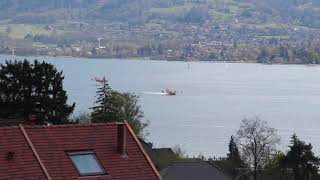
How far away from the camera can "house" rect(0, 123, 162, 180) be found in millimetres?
16125

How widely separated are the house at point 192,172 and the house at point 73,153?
17.9 meters

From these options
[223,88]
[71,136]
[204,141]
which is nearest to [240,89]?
[223,88]

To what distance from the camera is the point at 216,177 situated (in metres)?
35.9

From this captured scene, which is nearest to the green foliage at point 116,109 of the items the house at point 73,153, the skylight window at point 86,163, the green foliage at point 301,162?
the green foliage at point 301,162

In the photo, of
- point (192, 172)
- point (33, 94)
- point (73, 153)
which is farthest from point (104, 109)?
point (73, 153)

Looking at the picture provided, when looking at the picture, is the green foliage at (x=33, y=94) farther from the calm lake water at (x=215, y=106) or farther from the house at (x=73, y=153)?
the calm lake water at (x=215, y=106)

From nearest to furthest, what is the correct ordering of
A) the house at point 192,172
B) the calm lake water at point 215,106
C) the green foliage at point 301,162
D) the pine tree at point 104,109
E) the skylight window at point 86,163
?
the skylight window at point 86,163
the house at point 192,172
the green foliage at point 301,162
the pine tree at point 104,109
the calm lake water at point 215,106

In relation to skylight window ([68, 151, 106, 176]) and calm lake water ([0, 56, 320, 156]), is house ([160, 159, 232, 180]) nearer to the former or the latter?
skylight window ([68, 151, 106, 176])

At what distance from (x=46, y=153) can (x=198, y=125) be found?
7885 centimetres

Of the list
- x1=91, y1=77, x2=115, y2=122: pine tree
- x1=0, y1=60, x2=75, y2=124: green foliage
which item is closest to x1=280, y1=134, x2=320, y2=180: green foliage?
x1=0, y1=60, x2=75, y2=124: green foliage

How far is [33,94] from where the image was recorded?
135 ft

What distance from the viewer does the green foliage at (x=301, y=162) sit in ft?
145

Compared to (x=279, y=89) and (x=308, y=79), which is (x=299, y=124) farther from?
(x=308, y=79)

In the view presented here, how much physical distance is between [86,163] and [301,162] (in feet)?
96.8
